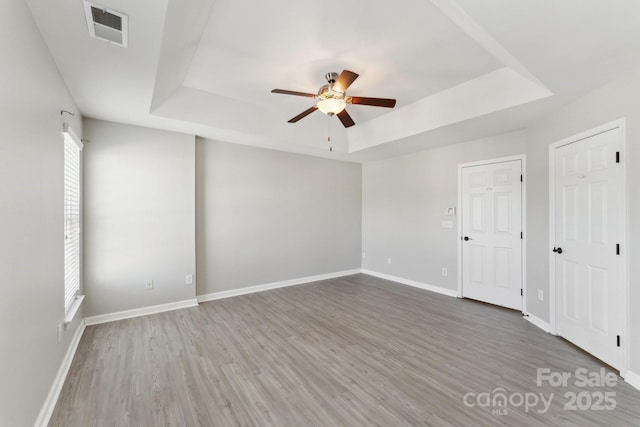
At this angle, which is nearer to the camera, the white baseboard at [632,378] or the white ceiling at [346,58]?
the white ceiling at [346,58]

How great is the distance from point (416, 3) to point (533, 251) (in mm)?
3226

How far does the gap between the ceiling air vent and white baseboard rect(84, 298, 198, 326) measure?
3.17 meters

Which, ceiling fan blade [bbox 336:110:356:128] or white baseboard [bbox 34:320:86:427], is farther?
ceiling fan blade [bbox 336:110:356:128]

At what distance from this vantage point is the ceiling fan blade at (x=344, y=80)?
234cm

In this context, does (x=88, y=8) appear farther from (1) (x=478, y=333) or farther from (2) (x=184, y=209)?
(1) (x=478, y=333)

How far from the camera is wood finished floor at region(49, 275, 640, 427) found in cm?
185

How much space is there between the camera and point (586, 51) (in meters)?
1.98

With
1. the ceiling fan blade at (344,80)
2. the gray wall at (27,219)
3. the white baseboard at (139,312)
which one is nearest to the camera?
the gray wall at (27,219)

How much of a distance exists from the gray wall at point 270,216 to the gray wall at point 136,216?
326mm

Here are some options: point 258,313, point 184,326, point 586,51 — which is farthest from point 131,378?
point 586,51

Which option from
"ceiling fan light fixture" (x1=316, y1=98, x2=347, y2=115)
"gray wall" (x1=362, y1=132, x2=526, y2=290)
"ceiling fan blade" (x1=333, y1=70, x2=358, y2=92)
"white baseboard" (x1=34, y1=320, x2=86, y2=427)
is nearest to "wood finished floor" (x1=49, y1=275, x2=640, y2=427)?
"white baseboard" (x1=34, y1=320, x2=86, y2=427)

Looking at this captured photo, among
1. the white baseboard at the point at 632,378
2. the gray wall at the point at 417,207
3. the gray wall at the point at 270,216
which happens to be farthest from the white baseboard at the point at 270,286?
the white baseboard at the point at 632,378

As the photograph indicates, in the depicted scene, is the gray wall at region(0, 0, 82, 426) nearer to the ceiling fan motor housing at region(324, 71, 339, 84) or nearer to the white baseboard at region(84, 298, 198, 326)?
the white baseboard at region(84, 298, 198, 326)

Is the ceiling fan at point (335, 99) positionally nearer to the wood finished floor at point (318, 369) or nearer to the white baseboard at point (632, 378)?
the wood finished floor at point (318, 369)
